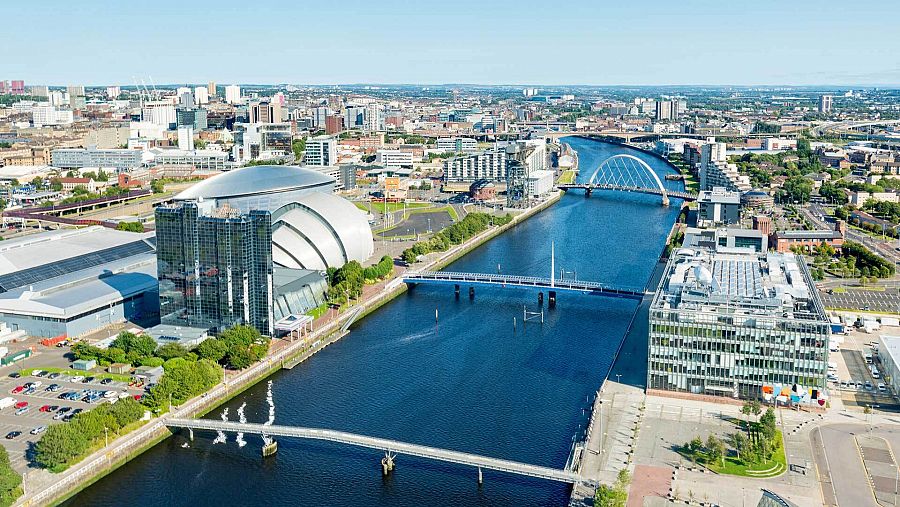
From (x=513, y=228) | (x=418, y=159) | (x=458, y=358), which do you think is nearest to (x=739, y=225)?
(x=513, y=228)

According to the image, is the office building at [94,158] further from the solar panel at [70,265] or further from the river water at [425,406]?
the river water at [425,406]

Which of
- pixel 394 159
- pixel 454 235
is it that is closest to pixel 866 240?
pixel 454 235

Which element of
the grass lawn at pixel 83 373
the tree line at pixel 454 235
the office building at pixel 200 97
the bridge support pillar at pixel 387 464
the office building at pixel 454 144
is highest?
the office building at pixel 200 97

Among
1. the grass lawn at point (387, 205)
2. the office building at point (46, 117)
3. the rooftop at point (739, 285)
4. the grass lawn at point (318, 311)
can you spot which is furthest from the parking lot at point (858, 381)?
the office building at point (46, 117)

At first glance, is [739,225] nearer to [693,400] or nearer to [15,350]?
[693,400]

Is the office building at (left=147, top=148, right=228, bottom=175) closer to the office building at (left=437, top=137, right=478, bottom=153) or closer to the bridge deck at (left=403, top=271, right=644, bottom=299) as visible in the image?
the office building at (left=437, top=137, right=478, bottom=153)

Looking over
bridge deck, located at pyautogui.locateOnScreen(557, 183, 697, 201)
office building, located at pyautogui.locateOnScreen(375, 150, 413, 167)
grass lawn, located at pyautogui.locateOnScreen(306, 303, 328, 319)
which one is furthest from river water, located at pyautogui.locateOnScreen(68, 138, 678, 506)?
office building, located at pyautogui.locateOnScreen(375, 150, 413, 167)

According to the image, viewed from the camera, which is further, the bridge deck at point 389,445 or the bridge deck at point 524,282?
the bridge deck at point 524,282
